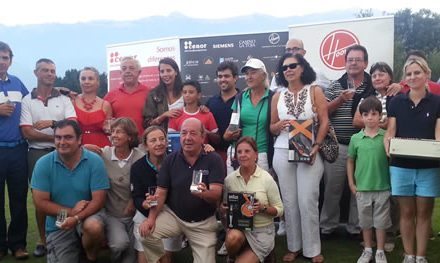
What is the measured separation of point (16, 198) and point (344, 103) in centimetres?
368

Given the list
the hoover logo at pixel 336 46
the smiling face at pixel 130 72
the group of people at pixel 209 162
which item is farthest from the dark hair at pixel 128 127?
the hoover logo at pixel 336 46

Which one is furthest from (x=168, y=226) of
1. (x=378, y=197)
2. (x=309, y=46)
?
(x=309, y=46)

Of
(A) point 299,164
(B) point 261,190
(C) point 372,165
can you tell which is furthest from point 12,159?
(C) point 372,165

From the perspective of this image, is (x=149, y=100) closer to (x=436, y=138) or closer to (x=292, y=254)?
Result: (x=292, y=254)

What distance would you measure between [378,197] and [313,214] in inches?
25.1

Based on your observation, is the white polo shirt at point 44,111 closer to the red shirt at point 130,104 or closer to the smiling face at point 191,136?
the red shirt at point 130,104

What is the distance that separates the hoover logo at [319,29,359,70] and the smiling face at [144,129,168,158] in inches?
151

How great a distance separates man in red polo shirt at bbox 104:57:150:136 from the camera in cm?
570

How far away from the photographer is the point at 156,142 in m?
4.76

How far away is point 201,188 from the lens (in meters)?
4.28

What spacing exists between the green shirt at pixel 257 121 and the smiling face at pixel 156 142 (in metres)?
0.90

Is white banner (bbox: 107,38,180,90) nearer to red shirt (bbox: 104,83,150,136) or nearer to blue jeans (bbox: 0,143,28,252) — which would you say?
red shirt (bbox: 104,83,150,136)

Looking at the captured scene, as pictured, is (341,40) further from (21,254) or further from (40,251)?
(21,254)

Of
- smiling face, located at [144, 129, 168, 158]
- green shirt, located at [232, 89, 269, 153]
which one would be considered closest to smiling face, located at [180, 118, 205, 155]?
smiling face, located at [144, 129, 168, 158]
